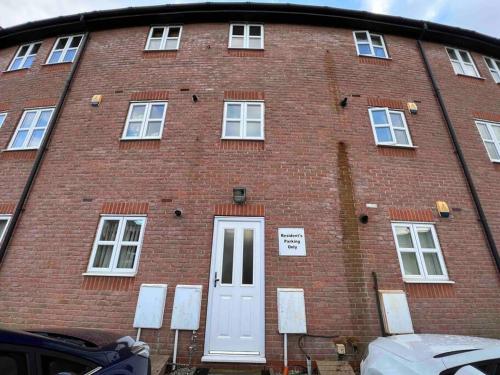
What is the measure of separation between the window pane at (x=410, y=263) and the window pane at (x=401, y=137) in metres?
3.15

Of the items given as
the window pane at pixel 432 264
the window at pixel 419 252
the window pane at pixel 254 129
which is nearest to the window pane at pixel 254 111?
the window pane at pixel 254 129

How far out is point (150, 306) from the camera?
5133 millimetres

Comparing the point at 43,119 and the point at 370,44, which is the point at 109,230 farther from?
the point at 370,44

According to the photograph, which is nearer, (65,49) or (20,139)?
(20,139)

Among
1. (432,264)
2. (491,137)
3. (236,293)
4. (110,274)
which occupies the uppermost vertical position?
(491,137)

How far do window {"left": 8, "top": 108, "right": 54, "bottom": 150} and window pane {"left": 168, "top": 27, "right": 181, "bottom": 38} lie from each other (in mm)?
4648

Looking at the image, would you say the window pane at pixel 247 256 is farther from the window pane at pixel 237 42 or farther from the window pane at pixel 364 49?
the window pane at pixel 364 49

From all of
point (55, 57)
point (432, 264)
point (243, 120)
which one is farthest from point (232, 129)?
point (55, 57)

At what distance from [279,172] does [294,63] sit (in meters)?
3.96

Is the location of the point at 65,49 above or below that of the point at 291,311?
above

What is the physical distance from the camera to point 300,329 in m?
4.94

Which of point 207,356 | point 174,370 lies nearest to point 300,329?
point 207,356

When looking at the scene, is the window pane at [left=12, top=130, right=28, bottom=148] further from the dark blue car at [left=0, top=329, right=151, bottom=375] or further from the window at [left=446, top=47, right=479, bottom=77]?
the window at [left=446, top=47, right=479, bottom=77]

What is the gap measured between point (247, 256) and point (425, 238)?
4.38 m
